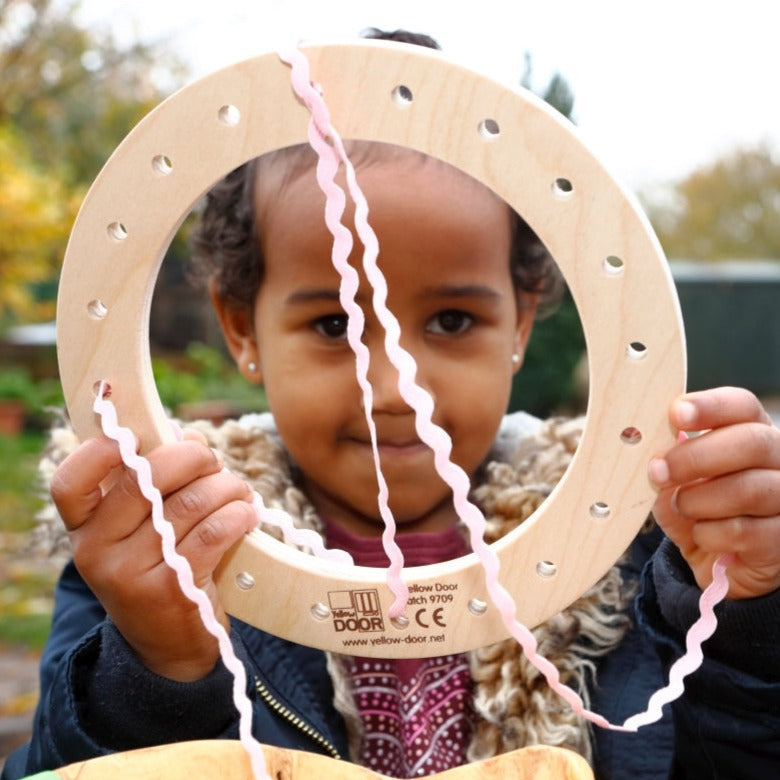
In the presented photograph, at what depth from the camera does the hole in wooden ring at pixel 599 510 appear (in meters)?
0.70

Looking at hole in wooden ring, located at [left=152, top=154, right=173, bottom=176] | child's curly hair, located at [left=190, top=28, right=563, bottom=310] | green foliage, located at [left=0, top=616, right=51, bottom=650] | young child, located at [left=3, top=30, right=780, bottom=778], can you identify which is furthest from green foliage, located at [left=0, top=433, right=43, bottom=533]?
hole in wooden ring, located at [left=152, top=154, right=173, bottom=176]

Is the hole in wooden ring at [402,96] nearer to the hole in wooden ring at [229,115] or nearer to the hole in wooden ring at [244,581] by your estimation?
the hole in wooden ring at [229,115]

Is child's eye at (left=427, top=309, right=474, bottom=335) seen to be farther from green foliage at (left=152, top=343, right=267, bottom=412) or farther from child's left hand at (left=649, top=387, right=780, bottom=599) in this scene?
green foliage at (left=152, top=343, right=267, bottom=412)

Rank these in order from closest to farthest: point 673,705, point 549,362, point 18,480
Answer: point 673,705, point 549,362, point 18,480

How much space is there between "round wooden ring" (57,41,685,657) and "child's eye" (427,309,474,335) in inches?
11.1

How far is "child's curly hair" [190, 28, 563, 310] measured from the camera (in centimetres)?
105

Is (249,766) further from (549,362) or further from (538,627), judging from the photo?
(549,362)

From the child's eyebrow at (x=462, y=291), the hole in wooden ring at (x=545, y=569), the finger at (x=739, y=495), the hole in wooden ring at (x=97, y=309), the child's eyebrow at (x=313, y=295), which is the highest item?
the child's eyebrow at (x=462, y=291)

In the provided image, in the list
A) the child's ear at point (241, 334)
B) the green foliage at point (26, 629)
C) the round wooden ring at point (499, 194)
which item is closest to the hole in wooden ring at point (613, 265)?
the round wooden ring at point (499, 194)

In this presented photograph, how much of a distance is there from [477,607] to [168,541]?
21 cm

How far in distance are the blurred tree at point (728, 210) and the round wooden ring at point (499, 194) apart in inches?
328

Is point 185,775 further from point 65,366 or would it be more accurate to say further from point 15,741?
point 15,741

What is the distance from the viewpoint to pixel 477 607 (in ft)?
2.41

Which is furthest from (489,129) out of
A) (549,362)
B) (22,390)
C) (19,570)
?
(22,390)
